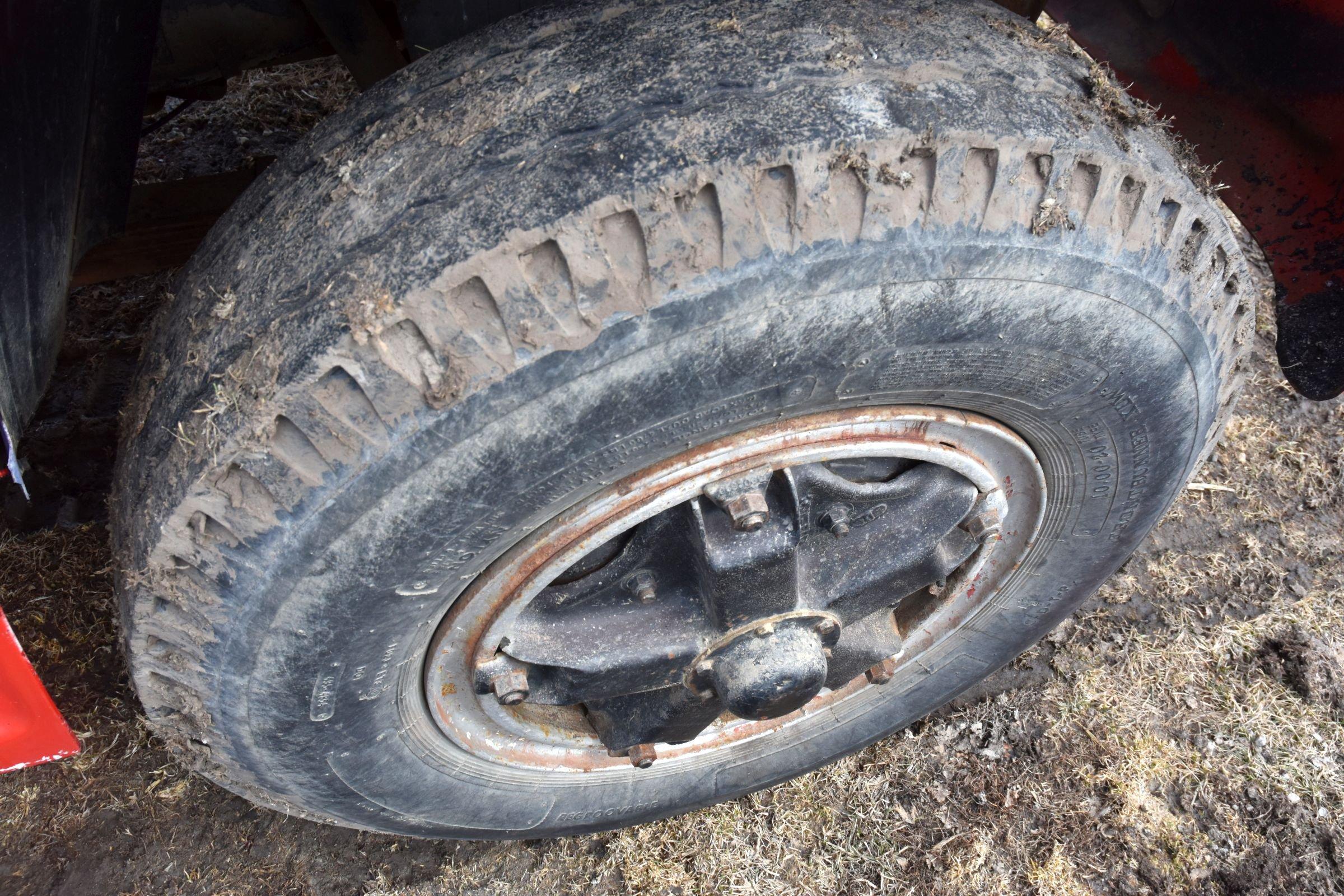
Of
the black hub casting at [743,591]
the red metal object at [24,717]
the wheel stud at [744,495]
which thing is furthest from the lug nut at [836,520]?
the red metal object at [24,717]

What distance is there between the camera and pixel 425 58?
4.72 feet

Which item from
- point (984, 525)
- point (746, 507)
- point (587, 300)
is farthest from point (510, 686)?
point (984, 525)

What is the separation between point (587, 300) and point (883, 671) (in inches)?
48.9

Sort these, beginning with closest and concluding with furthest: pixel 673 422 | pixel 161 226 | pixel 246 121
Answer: pixel 673 422 → pixel 161 226 → pixel 246 121

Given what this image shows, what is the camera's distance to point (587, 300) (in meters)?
1.12

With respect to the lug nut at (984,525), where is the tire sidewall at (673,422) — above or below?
above

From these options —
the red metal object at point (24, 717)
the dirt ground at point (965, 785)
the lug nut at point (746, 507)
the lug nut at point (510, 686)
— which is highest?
the red metal object at point (24, 717)

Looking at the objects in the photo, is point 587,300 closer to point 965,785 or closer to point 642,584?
point 642,584

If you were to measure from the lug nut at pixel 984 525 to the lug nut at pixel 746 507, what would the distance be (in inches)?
20.2

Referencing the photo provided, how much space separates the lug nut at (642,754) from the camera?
193cm

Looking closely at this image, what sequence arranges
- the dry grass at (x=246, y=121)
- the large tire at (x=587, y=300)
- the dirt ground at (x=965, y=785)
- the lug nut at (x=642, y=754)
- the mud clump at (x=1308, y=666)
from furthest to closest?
the dry grass at (x=246, y=121) < the mud clump at (x=1308, y=666) < the dirt ground at (x=965, y=785) < the lug nut at (x=642, y=754) < the large tire at (x=587, y=300)

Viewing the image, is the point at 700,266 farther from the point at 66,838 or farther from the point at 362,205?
the point at 66,838

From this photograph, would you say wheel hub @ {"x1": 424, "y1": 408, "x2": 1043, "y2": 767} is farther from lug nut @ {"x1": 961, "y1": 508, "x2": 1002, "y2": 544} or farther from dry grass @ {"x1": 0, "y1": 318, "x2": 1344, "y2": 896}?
dry grass @ {"x1": 0, "y1": 318, "x2": 1344, "y2": 896}

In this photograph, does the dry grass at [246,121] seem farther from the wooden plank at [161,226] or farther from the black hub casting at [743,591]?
the black hub casting at [743,591]
